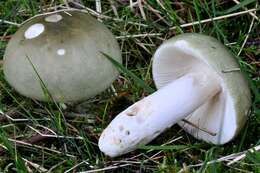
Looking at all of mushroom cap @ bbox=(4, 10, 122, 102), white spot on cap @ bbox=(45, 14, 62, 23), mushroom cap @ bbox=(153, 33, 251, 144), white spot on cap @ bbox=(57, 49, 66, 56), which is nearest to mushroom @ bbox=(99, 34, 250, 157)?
mushroom cap @ bbox=(153, 33, 251, 144)

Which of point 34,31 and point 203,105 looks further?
point 203,105

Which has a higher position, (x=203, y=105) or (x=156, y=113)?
(x=156, y=113)

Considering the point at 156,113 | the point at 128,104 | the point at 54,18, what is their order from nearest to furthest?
the point at 156,113
the point at 54,18
the point at 128,104

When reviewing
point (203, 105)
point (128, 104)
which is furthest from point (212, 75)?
point (128, 104)

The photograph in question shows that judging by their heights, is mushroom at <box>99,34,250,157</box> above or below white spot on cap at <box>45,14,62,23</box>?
below

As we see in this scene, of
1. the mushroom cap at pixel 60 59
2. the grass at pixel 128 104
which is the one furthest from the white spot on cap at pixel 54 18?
the grass at pixel 128 104

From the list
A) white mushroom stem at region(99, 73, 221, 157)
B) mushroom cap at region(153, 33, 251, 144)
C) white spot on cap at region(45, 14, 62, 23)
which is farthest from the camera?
white spot on cap at region(45, 14, 62, 23)

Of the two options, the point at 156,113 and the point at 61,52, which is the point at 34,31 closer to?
the point at 61,52

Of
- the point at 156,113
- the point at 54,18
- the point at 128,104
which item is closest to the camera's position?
the point at 156,113

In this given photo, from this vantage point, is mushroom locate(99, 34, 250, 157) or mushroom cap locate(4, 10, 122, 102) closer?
mushroom locate(99, 34, 250, 157)

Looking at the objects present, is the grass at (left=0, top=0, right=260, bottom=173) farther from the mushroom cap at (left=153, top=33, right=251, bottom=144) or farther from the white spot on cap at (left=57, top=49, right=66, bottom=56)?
the white spot on cap at (left=57, top=49, right=66, bottom=56)
